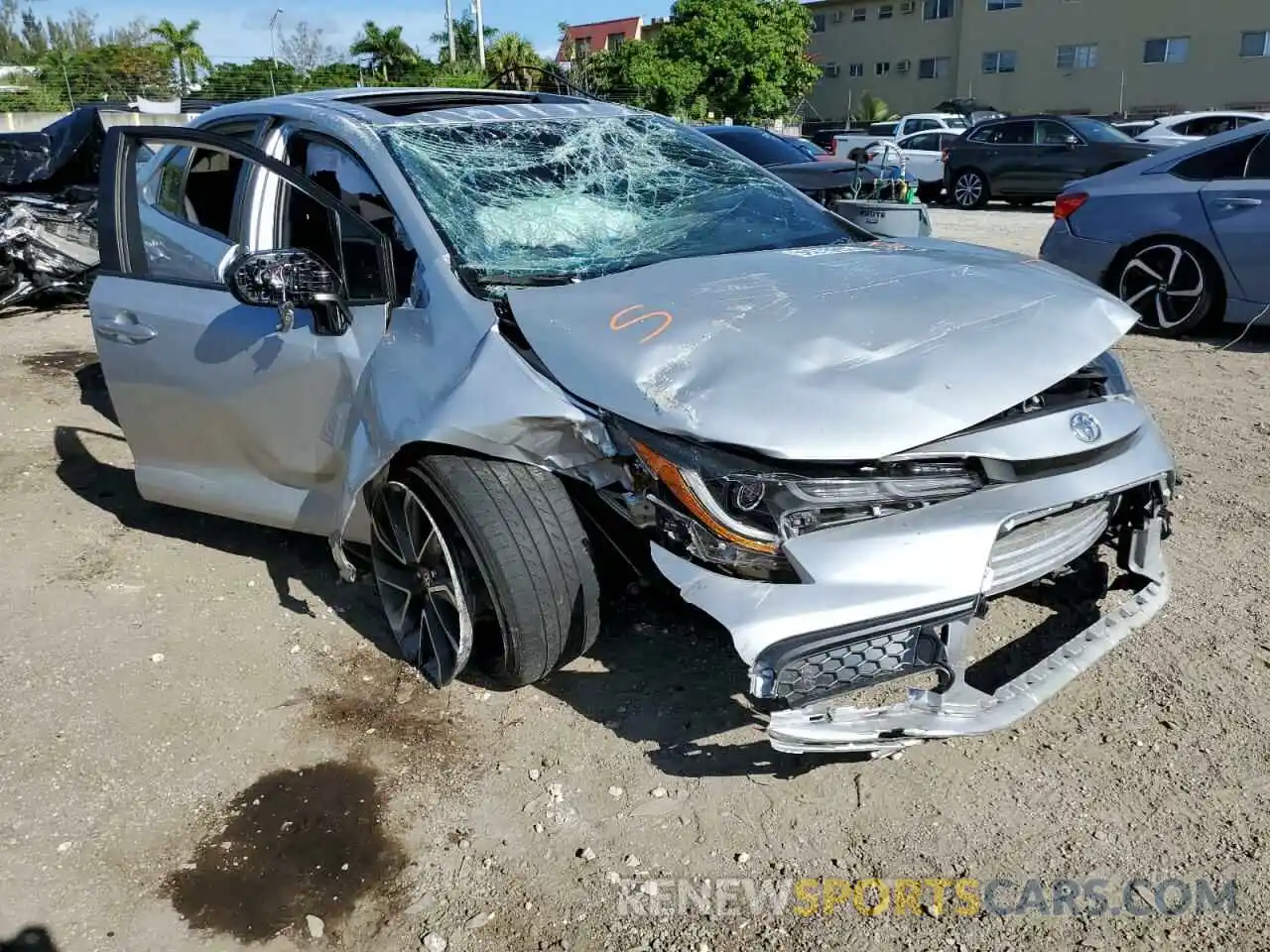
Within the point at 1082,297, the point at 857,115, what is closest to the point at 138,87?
the point at 857,115

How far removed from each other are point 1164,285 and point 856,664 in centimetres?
578

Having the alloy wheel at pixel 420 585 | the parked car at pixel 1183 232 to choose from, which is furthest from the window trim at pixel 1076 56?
the alloy wheel at pixel 420 585

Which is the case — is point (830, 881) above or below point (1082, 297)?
below

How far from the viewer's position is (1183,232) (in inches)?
264

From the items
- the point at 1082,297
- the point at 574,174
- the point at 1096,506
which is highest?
the point at 574,174

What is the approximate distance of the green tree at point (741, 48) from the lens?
1602 inches

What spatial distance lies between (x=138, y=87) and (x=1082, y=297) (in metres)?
33.3

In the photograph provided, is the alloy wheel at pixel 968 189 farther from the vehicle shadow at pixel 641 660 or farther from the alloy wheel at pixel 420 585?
the alloy wheel at pixel 420 585

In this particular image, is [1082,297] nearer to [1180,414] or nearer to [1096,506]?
[1096,506]

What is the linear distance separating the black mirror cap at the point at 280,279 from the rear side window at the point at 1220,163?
6172mm

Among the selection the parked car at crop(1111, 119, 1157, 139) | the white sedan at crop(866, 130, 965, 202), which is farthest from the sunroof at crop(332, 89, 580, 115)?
the parked car at crop(1111, 119, 1157, 139)

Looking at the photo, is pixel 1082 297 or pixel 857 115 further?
pixel 857 115

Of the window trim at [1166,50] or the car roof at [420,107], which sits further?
the window trim at [1166,50]

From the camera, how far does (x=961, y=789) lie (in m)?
2.69
